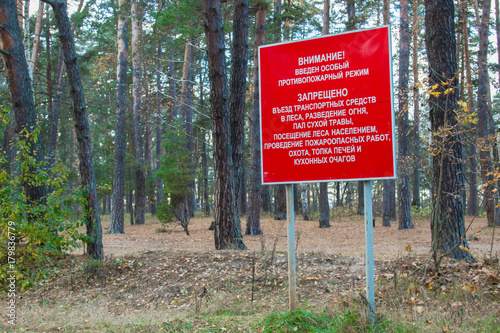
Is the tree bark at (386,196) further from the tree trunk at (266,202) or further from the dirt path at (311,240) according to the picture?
the tree trunk at (266,202)

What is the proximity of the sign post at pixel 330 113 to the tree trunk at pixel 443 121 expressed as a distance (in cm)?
355

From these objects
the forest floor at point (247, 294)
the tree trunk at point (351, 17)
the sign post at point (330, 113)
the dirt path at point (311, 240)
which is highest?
the tree trunk at point (351, 17)

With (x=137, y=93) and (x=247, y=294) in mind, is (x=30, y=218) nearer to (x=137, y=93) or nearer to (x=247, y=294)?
(x=247, y=294)

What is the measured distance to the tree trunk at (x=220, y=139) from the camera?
9.38m

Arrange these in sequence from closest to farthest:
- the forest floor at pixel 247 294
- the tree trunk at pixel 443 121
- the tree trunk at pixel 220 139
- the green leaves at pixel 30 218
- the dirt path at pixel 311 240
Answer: the forest floor at pixel 247 294, the green leaves at pixel 30 218, the tree trunk at pixel 443 121, the tree trunk at pixel 220 139, the dirt path at pixel 311 240

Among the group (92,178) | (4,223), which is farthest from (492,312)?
(92,178)

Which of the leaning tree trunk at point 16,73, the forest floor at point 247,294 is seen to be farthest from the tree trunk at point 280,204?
the leaning tree trunk at point 16,73

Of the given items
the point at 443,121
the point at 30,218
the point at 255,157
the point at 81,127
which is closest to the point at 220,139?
the point at 81,127

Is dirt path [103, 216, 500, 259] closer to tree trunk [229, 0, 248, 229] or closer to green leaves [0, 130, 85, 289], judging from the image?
tree trunk [229, 0, 248, 229]

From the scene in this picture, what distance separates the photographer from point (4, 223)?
6.95m

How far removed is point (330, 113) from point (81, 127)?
6577mm

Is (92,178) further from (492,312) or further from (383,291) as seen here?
(492,312)

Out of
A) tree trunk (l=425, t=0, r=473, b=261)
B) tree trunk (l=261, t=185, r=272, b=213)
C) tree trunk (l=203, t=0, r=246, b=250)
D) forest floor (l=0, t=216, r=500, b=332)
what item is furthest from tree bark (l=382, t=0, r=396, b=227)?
forest floor (l=0, t=216, r=500, b=332)

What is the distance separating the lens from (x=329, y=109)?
14.5 feet
